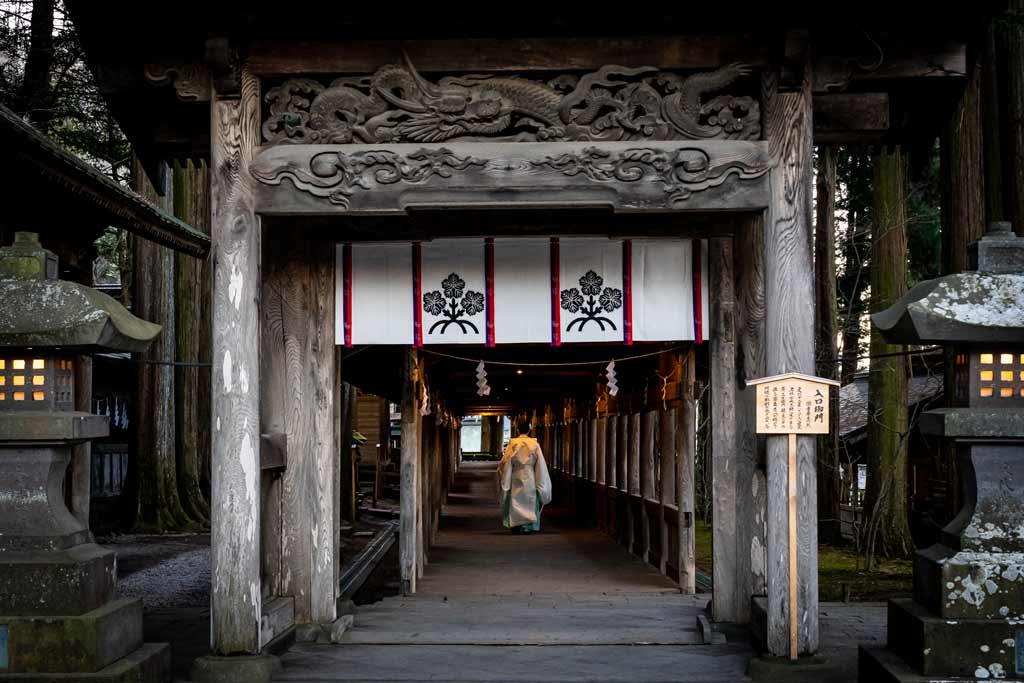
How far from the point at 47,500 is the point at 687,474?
26.0 feet

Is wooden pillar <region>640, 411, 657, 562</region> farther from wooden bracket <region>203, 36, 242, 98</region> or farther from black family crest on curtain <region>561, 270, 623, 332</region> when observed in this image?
wooden bracket <region>203, 36, 242, 98</region>

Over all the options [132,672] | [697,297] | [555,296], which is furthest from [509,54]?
[132,672]

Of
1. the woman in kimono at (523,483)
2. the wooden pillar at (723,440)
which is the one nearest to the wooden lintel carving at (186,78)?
the wooden pillar at (723,440)

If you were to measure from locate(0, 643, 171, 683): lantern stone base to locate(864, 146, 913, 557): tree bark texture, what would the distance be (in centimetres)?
1319

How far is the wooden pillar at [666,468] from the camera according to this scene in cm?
1399

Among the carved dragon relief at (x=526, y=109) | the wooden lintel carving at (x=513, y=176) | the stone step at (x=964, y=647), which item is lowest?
Result: the stone step at (x=964, y=647)

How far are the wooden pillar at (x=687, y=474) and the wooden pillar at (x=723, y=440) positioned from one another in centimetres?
245

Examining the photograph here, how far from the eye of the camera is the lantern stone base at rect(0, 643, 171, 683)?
676 cm

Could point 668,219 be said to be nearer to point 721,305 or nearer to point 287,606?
point 721,305

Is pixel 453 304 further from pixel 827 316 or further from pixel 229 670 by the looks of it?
pixel 827 316

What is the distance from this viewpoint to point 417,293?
10.3 m

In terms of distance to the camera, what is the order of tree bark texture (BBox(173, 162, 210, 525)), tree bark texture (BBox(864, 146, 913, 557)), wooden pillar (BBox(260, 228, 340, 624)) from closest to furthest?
wooden pillar (BBox(260, 228, 340, 624))
tree bark texture (BBox(864, 146, 913, 557))
tree bark texture (BBox(173, 162, 210, 525))

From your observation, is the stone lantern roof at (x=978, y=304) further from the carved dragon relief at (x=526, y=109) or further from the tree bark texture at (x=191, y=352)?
the tree bark texture at (x=191, y=352)

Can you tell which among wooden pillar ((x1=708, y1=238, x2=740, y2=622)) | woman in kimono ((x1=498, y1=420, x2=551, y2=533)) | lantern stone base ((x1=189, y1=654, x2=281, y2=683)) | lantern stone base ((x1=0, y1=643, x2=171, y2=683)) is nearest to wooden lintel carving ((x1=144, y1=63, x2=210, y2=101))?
lantern stone base ((x1=0, y1=643, x2=171, y2=683))
